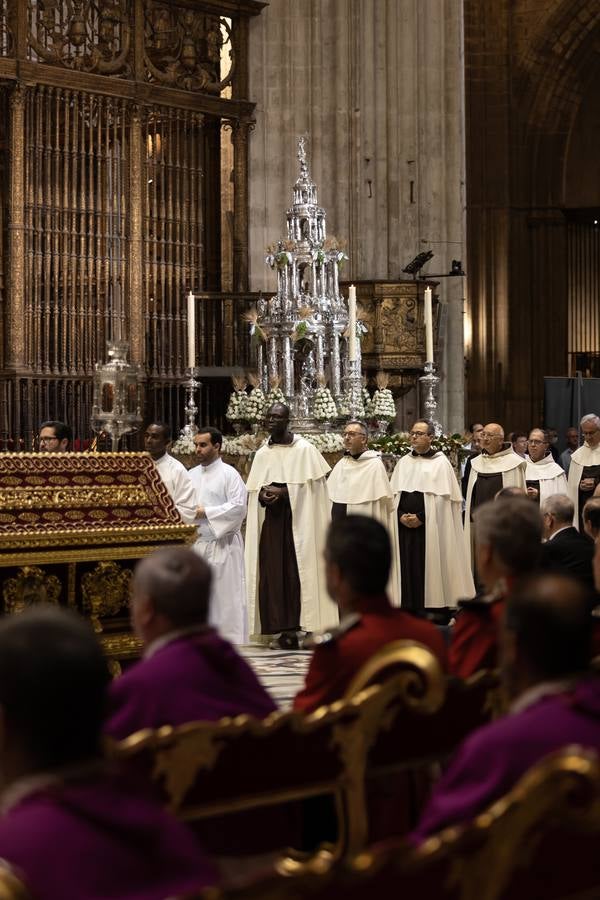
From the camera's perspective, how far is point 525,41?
65.0 ft

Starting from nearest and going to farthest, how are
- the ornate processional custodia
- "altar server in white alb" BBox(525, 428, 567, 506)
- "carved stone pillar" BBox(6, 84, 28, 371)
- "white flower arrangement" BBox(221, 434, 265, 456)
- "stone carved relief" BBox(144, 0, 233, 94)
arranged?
"altar server in white alb" BBox(525, 428, 567, 506) < "white flower arrangement" BBox(221, 434, 265, 456) < the ornate processional custodia < "carved stone pillar" BBox(6, 84, 28, 371) < "stone carved relief" BBox(144, 0, 233, 94)

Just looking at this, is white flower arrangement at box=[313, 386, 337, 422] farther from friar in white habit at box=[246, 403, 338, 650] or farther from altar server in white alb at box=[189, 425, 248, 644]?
altar server in white alb at box=[189, 425, 248, 644]

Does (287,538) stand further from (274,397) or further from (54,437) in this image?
(54,437)

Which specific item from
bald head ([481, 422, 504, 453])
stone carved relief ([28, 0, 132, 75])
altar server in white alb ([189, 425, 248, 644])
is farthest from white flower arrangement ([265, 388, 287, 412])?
stone carved relief ([28, 0, 132, 75])

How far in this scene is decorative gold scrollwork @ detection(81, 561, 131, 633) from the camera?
6.68 metres

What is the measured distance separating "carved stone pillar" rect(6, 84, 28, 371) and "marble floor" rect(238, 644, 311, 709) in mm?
4750

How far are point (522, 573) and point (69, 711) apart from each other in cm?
250

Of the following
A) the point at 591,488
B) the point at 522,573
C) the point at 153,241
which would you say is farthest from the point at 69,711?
the point at 153,241

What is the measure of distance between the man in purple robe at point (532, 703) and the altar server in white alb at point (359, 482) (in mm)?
7926

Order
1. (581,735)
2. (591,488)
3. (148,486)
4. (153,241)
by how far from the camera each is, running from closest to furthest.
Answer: (581,735)
(148,486)
(591,488)
(153,241)

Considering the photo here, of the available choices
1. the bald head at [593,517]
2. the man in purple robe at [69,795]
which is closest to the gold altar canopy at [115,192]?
the bald head at [593,517]

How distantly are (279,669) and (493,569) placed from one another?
517cm

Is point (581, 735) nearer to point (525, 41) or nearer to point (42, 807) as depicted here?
point (42, 807)

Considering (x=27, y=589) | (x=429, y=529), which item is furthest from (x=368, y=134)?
(x=27, y=589)
